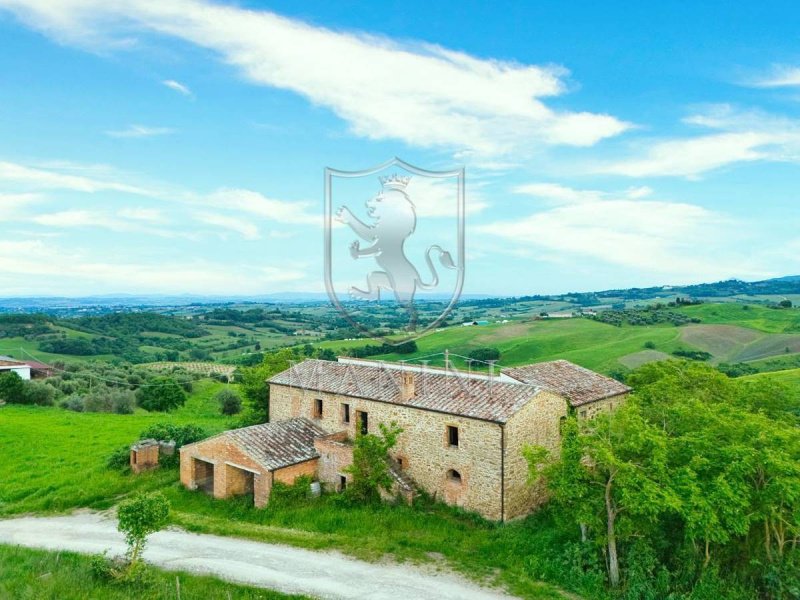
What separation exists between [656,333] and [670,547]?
188 feet

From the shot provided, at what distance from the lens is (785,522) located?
13.4m

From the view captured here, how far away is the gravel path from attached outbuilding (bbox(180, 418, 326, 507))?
2.96m

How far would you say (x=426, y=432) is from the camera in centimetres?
2055

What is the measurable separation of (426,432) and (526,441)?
3740 millimetres

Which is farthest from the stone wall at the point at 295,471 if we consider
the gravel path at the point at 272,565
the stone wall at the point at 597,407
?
the stone wall at the point at 597,407

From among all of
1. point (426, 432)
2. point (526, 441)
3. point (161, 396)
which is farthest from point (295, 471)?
point (161, 396)

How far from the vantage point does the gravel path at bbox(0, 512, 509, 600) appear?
45.6ft

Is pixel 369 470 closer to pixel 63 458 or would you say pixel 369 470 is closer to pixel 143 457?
pixel 143 457

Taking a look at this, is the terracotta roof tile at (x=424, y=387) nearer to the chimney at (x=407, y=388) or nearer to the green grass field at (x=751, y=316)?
the chimney at (x=407, y=388)

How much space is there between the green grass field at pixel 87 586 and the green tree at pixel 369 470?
627cm

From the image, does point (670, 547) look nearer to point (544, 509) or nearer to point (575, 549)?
point (575, 549)

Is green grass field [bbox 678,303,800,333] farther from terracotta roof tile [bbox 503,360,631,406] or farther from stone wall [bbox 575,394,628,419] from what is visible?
stone wall [bbox 575,394,628,419]

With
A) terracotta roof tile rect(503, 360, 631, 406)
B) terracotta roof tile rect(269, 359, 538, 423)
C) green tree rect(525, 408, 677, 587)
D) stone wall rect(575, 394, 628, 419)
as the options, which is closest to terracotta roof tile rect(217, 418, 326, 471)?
terracotta roof tile rect(269, 359, 538, 423)

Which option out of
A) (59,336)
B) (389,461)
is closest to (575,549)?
(389,461)
